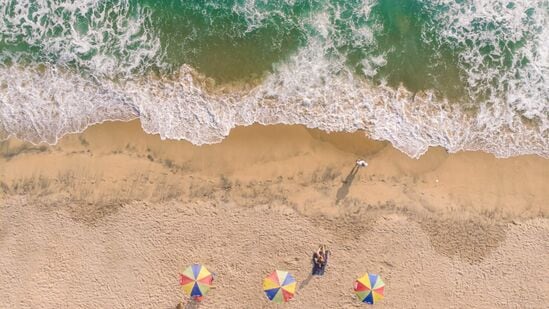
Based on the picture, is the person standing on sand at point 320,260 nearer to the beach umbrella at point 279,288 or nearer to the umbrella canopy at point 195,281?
the beach umbrella at point 279,288

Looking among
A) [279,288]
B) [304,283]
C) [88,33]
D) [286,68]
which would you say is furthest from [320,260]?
[88,33]

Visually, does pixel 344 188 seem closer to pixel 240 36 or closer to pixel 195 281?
pixel 195 281

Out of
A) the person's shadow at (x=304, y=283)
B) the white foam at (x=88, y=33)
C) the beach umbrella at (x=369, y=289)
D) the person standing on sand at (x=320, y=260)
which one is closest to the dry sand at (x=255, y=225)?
the person's shadow at (x=304, y=283)

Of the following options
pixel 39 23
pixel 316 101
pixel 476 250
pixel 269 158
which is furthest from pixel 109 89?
pixel 476 250

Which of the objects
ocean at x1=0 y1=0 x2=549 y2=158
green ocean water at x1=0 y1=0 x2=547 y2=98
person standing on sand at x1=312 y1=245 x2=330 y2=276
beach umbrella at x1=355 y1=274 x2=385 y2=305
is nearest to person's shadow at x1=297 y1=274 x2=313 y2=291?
person standing on sand at x1=312 y1=245 x2=330 y2=276

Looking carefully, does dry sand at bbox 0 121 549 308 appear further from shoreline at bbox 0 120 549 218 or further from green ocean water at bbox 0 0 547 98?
green ocean water at bbox 0 0 547 98
